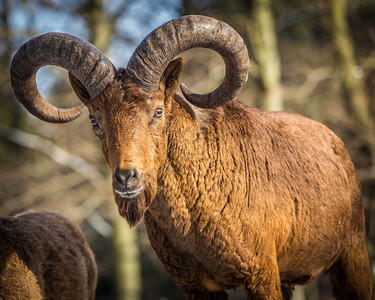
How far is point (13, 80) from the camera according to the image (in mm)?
4727

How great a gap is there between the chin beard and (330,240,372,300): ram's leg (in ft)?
9.33

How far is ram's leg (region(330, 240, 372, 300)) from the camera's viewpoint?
570cm

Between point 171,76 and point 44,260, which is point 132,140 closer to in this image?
point 171,76

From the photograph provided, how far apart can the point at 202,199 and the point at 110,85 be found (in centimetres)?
131

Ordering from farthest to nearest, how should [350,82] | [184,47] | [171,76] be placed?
[350,82], [171,76], [184,47]

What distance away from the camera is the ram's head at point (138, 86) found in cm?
390

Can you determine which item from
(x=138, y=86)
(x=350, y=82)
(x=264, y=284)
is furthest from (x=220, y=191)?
(x=350, y=82)

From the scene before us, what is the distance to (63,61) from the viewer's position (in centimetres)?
432

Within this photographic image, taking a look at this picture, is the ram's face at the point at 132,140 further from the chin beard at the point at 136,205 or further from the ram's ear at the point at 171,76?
the ram's ear at the point at 171,76

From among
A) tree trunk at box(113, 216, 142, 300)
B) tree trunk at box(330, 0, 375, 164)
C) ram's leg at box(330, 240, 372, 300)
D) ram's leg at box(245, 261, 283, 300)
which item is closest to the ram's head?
ram's leg at box(245, 261, 283, 300)

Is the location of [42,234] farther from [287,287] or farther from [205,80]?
[205,80]

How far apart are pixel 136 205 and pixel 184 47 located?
1.45 m

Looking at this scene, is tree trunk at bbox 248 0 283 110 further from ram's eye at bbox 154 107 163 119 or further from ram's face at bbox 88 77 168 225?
ram's face at bbox 88 77 168 225

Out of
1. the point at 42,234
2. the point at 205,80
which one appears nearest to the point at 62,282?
the point at 42,234
